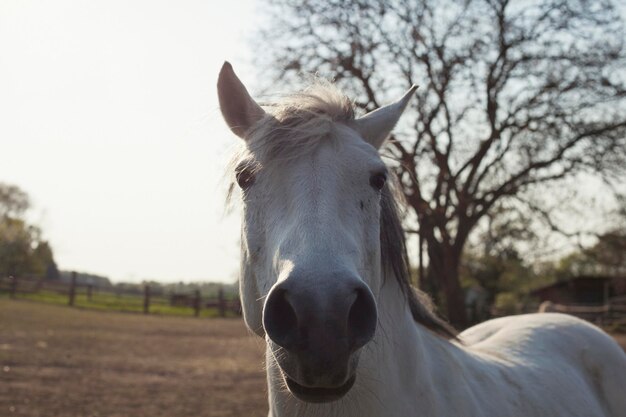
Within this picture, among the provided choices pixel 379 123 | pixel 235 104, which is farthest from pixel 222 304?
pixel 379 123

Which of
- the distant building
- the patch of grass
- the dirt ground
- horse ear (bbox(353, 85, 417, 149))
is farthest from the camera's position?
the distant building

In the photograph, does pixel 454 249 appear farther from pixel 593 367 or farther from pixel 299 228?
pixel 299 228

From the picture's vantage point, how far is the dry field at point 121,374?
26.7 feet

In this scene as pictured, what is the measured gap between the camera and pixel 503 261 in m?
15.4

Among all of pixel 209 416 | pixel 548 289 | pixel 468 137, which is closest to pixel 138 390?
pixel 209 416

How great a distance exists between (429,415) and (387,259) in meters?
0.65

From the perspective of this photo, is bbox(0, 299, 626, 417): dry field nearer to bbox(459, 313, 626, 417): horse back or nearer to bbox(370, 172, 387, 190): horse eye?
bbox(370, 172, 387, 190): horse eye

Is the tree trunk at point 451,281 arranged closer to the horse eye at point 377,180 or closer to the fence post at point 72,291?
the horse eye at point 377,180

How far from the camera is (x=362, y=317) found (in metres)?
1.71

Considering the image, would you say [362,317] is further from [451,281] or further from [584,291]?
[584,291]

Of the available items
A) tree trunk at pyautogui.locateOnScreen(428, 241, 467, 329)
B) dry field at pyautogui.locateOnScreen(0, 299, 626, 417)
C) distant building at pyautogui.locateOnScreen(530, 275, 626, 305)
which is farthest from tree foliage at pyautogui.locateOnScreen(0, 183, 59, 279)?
distant building at pyautogui.locateOnScreen(530, 275, 626, 305)

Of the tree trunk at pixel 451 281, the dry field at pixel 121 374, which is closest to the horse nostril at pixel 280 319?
the dry field at pixel 121 374

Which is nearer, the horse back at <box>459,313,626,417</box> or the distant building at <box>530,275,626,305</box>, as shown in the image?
the horse back at <box>459,313,626,417</box>

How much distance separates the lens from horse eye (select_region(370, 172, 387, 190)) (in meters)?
2.21
